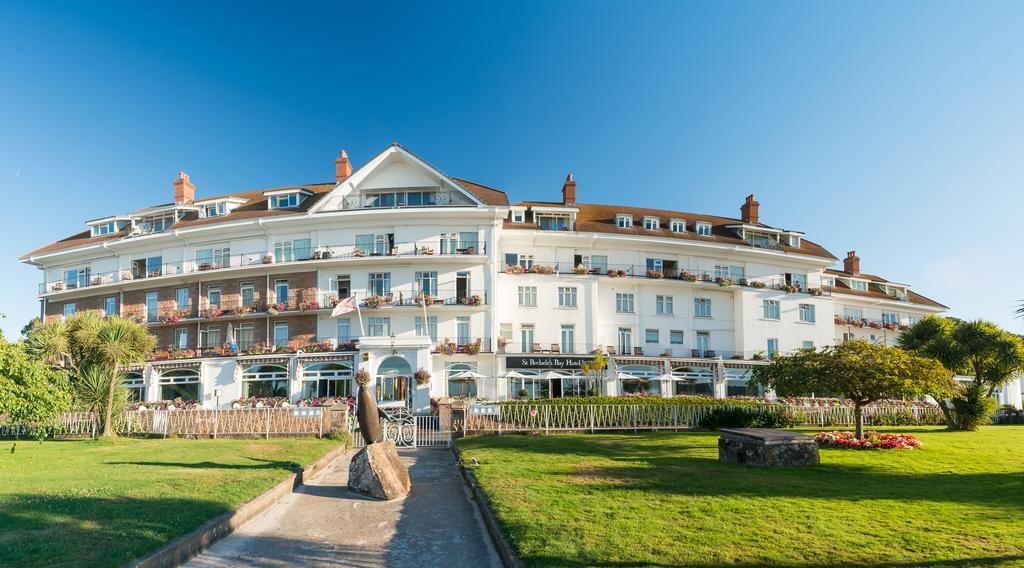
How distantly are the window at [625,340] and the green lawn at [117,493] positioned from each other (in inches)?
1058

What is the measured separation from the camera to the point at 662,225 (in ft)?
157

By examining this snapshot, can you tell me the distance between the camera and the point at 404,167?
1602 inches

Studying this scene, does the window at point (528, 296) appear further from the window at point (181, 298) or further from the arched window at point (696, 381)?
the window at point (181, 298)

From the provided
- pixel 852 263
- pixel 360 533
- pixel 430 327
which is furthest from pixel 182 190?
pixel 852 263

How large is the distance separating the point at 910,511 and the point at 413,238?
33514mm

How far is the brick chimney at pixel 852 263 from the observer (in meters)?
59.1

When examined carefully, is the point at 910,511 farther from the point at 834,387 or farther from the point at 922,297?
the point at 922,297

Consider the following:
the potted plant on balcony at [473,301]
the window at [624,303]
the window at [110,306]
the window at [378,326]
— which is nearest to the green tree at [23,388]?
the window at [378,326]

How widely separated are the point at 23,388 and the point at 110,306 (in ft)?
115

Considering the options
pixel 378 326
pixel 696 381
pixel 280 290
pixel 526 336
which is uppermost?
pixel 280 290

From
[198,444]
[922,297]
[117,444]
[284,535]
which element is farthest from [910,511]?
[922,297]

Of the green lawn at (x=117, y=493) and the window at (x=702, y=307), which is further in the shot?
the window at (x=702, y=307)

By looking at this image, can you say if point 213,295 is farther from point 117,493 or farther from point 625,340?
point 117,493

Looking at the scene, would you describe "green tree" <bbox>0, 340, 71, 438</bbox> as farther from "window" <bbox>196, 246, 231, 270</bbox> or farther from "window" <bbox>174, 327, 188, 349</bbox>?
"window" <bbox>174, 327, 188, 349</bbox>
